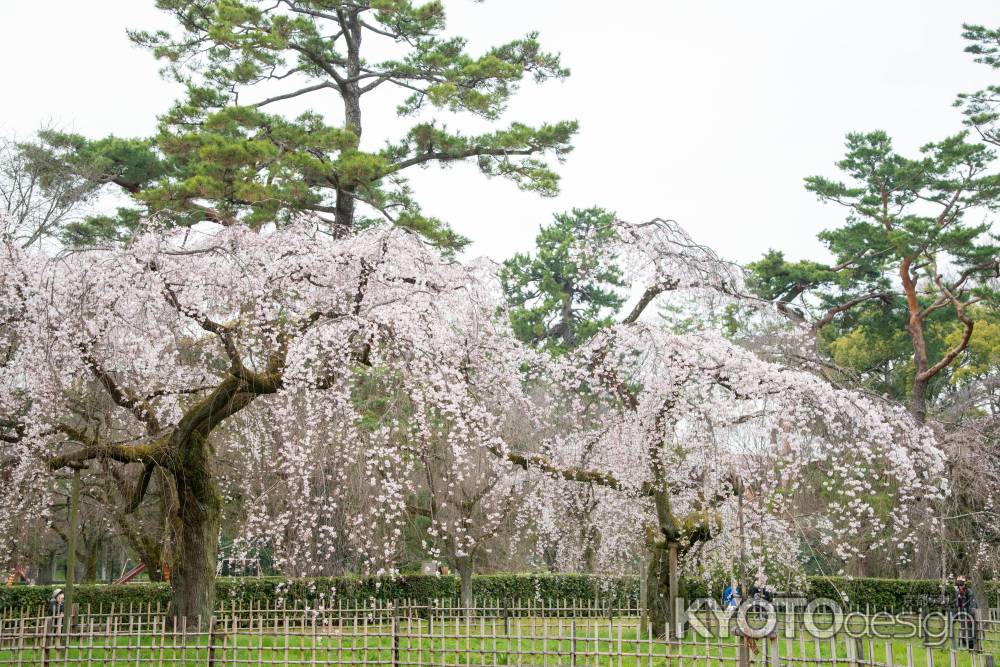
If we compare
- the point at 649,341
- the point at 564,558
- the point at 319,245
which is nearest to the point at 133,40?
the point at 319,245

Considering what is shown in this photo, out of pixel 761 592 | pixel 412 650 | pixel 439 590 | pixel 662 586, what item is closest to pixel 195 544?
pixel 412 650

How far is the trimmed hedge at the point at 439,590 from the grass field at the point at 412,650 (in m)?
4.32

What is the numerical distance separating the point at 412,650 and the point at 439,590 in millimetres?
12884

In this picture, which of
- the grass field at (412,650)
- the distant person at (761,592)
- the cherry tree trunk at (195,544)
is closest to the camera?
the grass field at (412,650)

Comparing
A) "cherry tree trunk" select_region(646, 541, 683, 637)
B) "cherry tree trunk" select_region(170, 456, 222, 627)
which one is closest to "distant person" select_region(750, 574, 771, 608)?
"cherry tree trunk" select_region(646, 541, 683, 637)

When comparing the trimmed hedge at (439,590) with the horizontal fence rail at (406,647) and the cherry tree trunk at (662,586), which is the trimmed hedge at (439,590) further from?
the horizontal fence rail at (406,647)

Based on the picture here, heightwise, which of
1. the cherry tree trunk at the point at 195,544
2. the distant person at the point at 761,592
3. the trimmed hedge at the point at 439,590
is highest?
the cherry tree trunk at the point at 195,544

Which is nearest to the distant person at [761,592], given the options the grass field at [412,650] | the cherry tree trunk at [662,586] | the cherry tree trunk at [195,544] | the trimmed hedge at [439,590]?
the grass field at [412,650]

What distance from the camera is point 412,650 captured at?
6969 millimetres

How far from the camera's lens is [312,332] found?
806cm

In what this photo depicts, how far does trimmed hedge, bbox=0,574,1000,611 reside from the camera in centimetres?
1620

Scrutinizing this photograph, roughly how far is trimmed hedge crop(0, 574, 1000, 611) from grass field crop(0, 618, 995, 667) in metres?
4.32

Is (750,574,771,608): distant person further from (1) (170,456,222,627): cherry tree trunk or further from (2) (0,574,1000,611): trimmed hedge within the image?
(1) (170,456,222,627): cherry tree trunk

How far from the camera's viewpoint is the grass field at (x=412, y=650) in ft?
22.0
